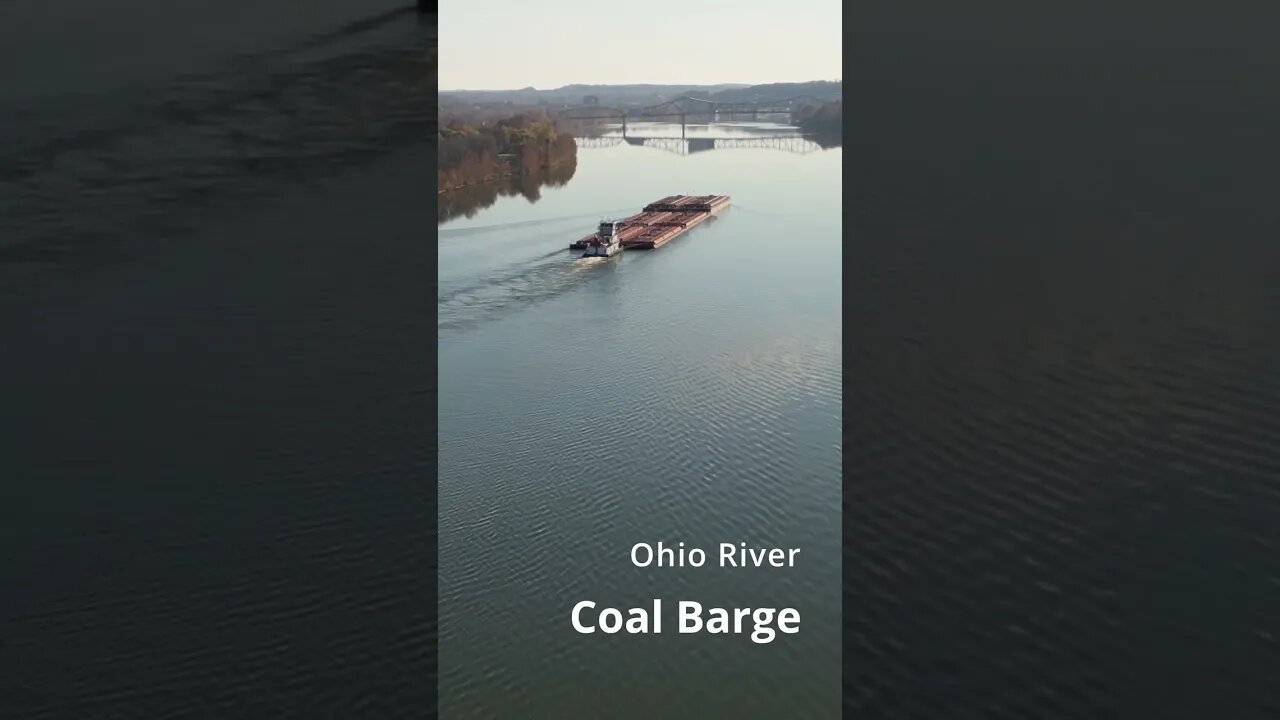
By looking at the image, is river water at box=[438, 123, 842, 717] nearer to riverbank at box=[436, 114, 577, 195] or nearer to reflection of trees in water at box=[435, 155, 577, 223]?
reflection of trees in water at box=[435, 155, 577, 223]

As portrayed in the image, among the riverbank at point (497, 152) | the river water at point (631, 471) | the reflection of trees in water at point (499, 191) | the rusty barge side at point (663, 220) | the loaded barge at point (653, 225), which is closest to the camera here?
the river water at point (631, 471)

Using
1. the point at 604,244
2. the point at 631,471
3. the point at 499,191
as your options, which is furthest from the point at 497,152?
the point at 631,471

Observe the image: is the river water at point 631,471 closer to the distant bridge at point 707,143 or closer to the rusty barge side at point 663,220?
the rusty barge side at point 663,220

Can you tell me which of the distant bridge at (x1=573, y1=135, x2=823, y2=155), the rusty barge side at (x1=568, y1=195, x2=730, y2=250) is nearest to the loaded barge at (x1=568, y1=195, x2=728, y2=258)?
the rusty barge side at (x1=568, y1=195, x2=730, y2=250)

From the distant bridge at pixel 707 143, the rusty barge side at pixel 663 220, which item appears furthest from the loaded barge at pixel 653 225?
the distant bridge at pixel 707 143
